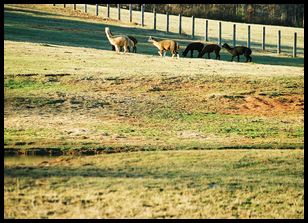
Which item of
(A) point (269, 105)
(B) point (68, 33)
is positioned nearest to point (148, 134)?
(A) point (269, 105)

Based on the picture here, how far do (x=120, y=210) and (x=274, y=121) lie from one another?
1161 centimetres

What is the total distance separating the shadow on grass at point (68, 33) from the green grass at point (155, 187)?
23173 mm

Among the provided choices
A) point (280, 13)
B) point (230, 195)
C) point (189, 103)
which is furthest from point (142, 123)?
point (280, 13)

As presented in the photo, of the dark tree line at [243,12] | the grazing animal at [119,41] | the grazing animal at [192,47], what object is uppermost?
the dark tree line at [243,12]

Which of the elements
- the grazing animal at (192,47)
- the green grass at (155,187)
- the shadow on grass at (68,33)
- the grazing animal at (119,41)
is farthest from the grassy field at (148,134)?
the grazing animal at (192,47)

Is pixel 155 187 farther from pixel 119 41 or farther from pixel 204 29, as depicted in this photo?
pixel 204 29

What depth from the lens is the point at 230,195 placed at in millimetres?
13602

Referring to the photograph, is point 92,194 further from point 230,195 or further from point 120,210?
point 230,195

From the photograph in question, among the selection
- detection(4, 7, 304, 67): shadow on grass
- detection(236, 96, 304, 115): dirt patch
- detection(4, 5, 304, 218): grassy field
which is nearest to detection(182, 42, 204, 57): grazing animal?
detection(4, 7, 304, 67): shadow on grass

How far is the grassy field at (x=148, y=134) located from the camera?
13.0 metres

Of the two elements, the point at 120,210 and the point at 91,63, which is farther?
the point at 91,63

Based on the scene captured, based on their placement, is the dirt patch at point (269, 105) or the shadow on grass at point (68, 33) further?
the shadow on grass at point (68, 33)

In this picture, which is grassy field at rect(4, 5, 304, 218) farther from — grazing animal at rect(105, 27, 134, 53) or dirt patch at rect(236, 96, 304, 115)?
grazing animal at rect(105, 27, 134, 53)

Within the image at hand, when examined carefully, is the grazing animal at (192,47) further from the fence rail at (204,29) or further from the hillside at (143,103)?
the fence rail at (204,29)
